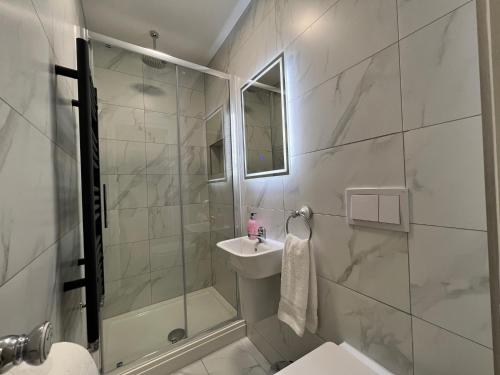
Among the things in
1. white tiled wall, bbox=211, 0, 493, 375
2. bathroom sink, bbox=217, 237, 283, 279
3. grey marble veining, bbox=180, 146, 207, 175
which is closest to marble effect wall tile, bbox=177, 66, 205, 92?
grey marble veining, bbox=180, 146, 207, 175

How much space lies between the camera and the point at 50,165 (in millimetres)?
713

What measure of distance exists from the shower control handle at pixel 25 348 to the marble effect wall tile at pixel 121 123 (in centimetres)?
181

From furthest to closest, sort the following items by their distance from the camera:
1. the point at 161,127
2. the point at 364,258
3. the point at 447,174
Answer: the point at 161,127 < the point at 364,258 < the point at 447,174

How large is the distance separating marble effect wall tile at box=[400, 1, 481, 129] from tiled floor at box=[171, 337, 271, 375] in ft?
5.75

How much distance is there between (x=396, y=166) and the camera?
78 centimetres

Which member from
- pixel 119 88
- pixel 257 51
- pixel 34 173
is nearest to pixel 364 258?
pixel 34 173

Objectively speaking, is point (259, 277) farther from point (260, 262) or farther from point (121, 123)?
point (121, 123)

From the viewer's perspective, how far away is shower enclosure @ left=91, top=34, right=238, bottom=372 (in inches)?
70.3

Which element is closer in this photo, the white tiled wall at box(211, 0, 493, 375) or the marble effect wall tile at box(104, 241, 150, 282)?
the white tiled wall at box(211, 0, 493, 375)

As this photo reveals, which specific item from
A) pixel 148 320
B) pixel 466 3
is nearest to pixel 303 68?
pixel 466 3

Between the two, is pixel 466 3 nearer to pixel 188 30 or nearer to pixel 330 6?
pixel 330 6

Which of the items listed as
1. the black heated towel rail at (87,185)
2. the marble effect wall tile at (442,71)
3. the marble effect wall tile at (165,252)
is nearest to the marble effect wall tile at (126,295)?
the marble effect wall tile at (165,252)

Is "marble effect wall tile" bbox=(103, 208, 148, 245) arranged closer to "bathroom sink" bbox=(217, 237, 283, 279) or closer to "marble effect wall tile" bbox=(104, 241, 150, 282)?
"marble effect wall tile" bbox=(104, 241, 150, 282)

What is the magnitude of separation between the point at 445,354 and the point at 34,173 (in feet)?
4.52
